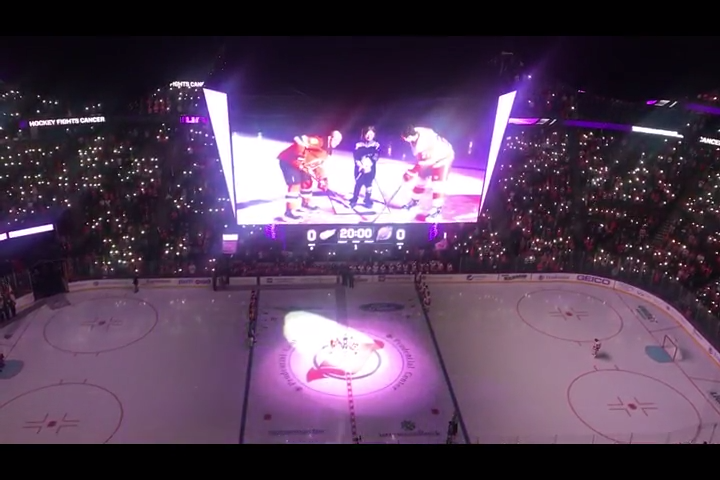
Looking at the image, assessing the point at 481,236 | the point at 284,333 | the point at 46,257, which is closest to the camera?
the point at 284,333

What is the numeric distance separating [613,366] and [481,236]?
6104 millimetres

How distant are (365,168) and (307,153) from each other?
1.55 meters

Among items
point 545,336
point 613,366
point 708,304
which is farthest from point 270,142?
point 708,304

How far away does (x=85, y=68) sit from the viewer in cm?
1680

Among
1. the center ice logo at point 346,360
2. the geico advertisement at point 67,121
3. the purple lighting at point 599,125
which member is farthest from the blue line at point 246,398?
the purple lighting at point 599,125

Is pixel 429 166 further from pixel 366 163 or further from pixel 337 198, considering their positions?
pixel 337 198

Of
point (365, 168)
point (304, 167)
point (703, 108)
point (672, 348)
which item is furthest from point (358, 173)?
point (703, 108)

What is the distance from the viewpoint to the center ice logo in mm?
14727

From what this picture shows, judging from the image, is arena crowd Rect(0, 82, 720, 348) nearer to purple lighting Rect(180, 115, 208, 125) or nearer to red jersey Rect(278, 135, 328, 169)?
purple lighting Rect(180, 115, 208, 125)

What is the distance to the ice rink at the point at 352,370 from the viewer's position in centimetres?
1294

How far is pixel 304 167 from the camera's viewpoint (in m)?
16.9

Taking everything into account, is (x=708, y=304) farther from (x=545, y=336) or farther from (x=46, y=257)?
(x=46, y=257)

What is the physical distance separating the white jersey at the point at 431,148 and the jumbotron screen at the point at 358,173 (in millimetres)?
25

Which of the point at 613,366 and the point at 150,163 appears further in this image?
the point at 150,163
